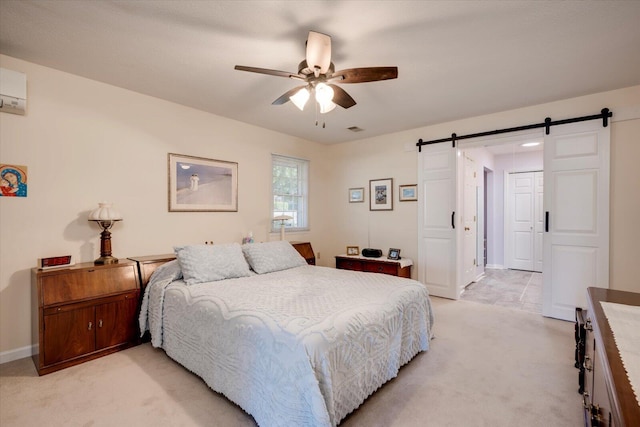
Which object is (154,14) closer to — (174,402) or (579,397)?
(174,402)

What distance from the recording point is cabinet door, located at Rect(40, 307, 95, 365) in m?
2.31

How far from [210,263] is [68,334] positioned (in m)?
1.21

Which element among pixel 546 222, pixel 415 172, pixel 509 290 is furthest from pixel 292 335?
pixel 509 290

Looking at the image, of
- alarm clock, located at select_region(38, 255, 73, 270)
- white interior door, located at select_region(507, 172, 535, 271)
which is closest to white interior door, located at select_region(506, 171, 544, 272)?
white interior door, located at select_region(507, 172, 535, 271)

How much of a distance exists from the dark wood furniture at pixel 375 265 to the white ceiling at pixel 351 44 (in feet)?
7.43

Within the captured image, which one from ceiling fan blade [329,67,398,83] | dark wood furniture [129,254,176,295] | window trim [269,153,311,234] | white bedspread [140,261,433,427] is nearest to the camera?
white bedspread [140,261,433,427]

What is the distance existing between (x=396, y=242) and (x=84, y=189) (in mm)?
4126

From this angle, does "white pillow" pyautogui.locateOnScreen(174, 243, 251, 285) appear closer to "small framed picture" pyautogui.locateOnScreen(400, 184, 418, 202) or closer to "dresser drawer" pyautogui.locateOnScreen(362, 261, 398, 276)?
"dresser drawer" pyautogui.locateOnScreen(362, 261, 398, 276)

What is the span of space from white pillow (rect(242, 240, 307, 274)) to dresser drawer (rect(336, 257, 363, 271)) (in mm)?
1315

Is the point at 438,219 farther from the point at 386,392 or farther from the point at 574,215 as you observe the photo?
the point at 386,392

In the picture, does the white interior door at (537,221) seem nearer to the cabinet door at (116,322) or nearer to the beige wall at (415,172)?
the beige wall at (415,172)

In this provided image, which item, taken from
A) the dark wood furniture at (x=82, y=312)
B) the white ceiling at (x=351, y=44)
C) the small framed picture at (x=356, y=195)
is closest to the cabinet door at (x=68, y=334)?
the dark wood furniture at (x=82, y=312)

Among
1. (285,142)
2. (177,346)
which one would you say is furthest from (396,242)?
(177,346)

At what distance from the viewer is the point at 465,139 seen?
4.13m
